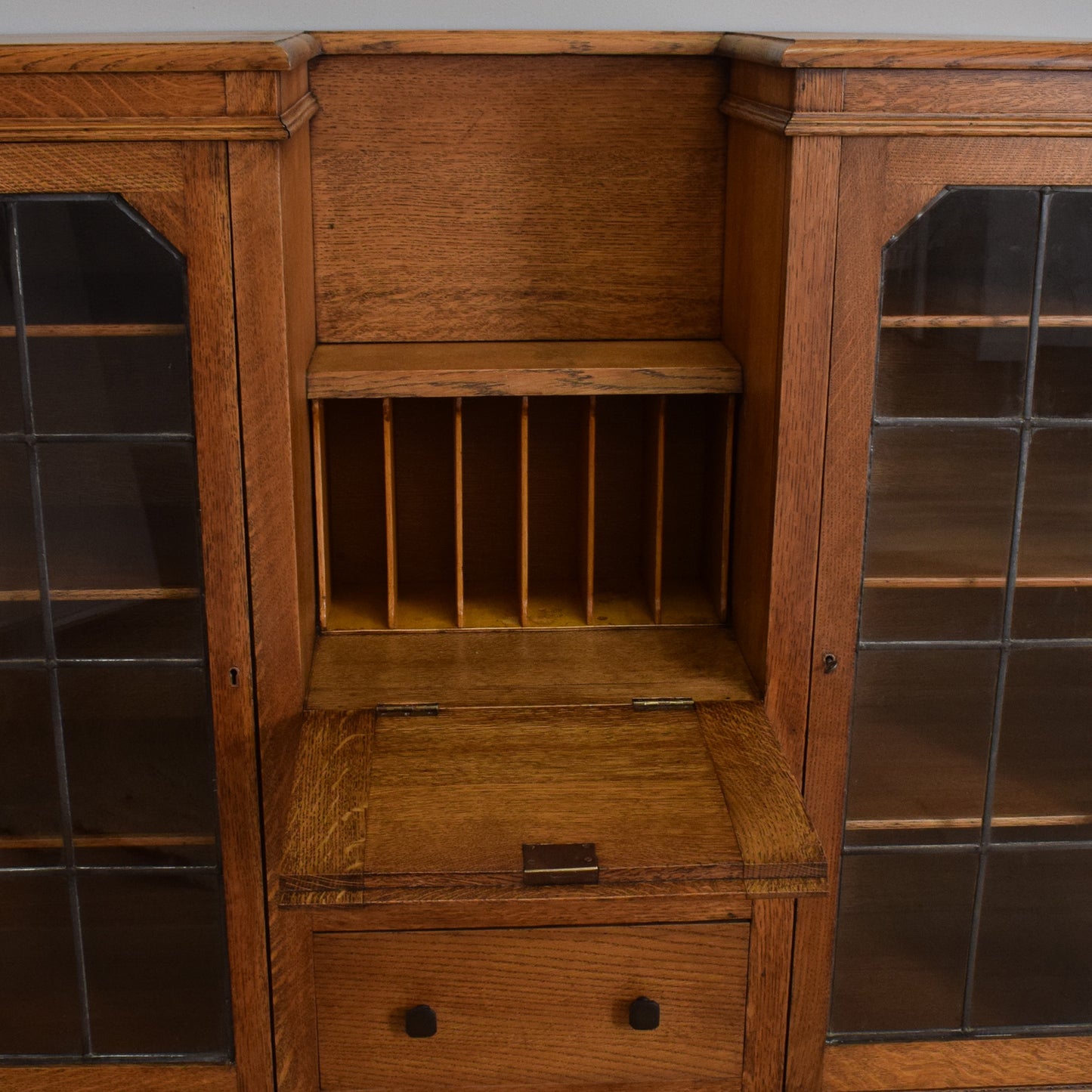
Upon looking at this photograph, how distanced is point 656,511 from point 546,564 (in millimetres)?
276

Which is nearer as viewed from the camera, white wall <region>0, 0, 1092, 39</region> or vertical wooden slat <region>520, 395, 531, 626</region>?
vertical wooden slat <region>520, 395, 531, 626</region>

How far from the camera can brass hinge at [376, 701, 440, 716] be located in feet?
5.24

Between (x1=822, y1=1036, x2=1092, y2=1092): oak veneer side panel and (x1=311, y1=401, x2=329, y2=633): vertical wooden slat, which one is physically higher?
(x1=311, y1=401, x2=329, y2=633): vertical wooden slat

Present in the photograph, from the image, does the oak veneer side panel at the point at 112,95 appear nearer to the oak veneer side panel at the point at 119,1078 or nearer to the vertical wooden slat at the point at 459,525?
the vertical wooden slat at the point at 459,525

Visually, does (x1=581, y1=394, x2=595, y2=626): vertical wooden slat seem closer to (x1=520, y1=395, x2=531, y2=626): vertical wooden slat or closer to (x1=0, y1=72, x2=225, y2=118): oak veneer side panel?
(x1=520, y1=395, x2=531, y2=626): vertical wooden slat

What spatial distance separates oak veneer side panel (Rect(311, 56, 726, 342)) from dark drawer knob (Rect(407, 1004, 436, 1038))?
893 millimetres

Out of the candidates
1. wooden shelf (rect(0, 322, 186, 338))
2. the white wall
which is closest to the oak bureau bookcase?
wooden shelf (rect(0, 322, 186, 338))

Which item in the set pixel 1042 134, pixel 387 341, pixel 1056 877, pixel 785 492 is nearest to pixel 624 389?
pixel 785 492

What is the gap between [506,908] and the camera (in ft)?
4.67

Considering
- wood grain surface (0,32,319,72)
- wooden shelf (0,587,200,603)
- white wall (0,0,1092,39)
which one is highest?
white wall (0,0,1092,39)

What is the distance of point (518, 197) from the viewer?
1.80 metres

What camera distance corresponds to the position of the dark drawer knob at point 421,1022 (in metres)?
1.44

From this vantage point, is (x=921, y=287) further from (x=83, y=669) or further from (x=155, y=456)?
(x=83, y=669)

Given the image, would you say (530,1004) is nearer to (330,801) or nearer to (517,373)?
(330,801)
